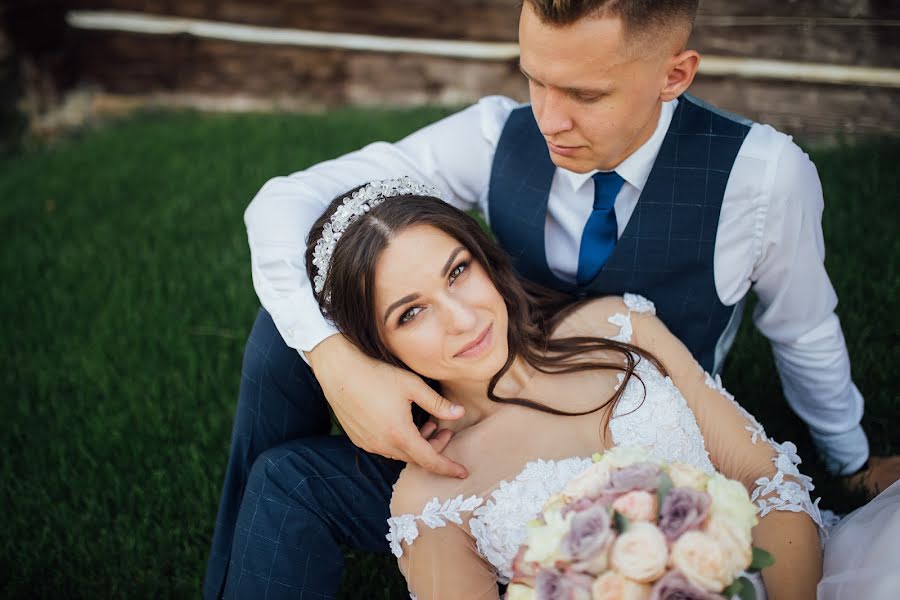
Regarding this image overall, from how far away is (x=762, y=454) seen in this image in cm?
220

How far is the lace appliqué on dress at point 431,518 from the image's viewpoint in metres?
2.10

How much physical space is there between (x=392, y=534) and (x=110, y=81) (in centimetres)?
596

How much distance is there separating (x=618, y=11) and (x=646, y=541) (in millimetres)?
1324

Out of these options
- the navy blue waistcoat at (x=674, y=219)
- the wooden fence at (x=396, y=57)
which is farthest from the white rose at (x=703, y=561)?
the wooden fence at (x=396, y=57)

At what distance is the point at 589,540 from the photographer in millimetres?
1400

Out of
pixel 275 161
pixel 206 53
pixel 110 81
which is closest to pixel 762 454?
pixel 275 161

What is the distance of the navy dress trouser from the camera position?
2.31 meters

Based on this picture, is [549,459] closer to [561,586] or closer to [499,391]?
[499,391]

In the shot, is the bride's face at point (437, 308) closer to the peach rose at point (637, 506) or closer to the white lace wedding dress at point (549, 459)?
the white lace wedding dress at point (549, 459)

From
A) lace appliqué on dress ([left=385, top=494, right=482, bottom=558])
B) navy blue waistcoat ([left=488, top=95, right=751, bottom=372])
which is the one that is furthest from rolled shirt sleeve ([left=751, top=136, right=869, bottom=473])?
lace appliqué on dress ([left=385, top=494, right=482, bottom=558])

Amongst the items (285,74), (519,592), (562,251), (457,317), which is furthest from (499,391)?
(285,74)

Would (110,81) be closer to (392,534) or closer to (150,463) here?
(150,463)

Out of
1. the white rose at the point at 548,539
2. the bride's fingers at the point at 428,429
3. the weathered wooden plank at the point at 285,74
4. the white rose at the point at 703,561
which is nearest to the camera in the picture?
the white rose at the point at 703,561

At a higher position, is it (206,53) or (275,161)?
(206,53)
